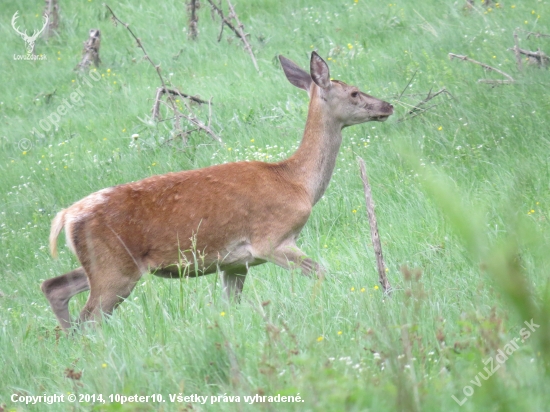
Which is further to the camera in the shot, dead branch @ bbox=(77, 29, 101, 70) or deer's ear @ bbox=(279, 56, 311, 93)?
dead branch @ bbox=(77, 29, 101, 70)

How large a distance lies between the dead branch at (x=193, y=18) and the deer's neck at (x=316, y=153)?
7758mm

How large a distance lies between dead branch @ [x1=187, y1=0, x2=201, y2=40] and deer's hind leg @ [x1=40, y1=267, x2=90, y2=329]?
8.62m

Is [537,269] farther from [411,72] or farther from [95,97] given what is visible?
[95,97]

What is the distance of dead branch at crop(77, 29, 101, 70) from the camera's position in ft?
48.6

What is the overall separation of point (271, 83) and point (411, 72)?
2051 millimetres

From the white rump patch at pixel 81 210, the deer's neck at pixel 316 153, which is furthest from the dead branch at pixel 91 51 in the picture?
the white rump patch at pixel 81 210

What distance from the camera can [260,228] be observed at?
21.4ft

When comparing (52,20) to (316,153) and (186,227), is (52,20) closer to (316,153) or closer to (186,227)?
(316,153)

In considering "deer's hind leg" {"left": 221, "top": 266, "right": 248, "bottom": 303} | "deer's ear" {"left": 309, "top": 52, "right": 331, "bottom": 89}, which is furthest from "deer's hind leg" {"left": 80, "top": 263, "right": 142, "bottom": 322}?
"deer's ear" {"left": 309, "top": 52, "right": 331, "bottom": 89}

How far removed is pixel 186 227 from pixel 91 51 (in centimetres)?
925

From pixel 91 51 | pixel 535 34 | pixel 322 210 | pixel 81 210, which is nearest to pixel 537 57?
pixel 535 34

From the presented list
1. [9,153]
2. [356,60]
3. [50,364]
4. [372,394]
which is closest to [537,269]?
[372,394]

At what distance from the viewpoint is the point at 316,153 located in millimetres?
7031

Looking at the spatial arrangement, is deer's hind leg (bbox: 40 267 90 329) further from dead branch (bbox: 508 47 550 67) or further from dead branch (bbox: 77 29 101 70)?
dead branch (bbox: 77 29 101 70)
